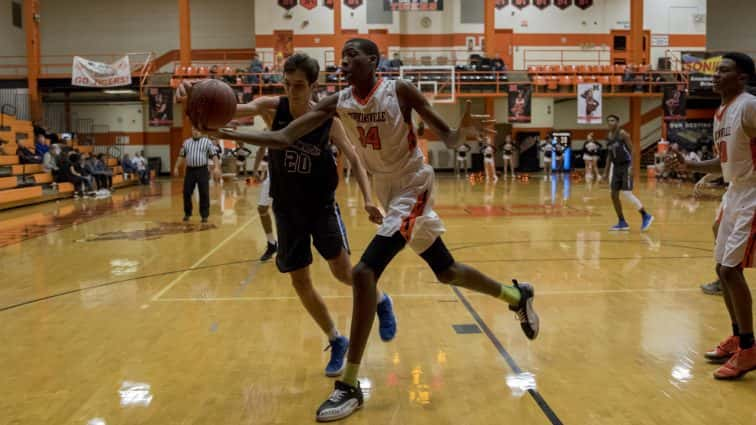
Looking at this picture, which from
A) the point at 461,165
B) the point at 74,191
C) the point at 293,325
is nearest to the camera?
the point at 293,325

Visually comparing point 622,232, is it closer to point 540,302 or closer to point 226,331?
point 540,302

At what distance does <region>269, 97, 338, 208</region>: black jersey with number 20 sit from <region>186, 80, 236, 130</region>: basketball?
0.77 m

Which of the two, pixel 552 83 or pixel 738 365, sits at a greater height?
pixel 552 83

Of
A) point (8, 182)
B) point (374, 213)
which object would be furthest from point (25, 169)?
point (374, 213)

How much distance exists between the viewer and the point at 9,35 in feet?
96.4

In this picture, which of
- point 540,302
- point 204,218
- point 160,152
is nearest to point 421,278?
point 540,302

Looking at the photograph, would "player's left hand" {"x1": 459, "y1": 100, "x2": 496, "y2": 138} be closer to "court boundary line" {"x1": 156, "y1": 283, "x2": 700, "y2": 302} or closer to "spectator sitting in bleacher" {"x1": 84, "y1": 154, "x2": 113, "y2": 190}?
"court boundary line" {"x1": 156, "y1": 283, "x2": 700, "y2": 302}

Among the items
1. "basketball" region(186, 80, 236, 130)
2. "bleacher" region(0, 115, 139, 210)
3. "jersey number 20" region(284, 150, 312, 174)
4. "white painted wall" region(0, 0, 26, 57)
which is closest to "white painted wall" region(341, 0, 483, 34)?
"white painted wall" region(0, 0, 26, 57)

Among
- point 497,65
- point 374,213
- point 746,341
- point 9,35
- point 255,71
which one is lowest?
point 746,341

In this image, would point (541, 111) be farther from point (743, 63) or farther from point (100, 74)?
point (743, 63)

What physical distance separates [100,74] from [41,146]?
6.92 meters

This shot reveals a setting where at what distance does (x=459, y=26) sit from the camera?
31828mm

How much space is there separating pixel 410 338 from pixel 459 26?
29086 millimetres

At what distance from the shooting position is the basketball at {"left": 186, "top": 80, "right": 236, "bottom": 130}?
3029mm
